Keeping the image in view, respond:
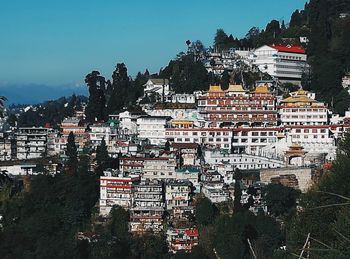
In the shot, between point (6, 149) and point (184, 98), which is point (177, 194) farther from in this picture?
point (6, 149)

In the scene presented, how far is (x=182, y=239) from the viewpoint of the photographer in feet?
62.3

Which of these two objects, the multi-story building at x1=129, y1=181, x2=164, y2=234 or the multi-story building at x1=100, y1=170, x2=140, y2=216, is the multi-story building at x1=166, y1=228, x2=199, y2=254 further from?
the multi-story building at x1=100, y1=170, x2=140, y2=216

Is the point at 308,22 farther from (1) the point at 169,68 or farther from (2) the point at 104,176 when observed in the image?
(2) the point at 104,176

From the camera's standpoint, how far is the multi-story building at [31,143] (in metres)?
27.7

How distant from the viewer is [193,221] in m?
20.3

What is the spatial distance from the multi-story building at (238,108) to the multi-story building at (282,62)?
19.5ft

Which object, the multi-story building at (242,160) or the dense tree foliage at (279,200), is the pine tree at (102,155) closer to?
the multi-story building at (242,160)

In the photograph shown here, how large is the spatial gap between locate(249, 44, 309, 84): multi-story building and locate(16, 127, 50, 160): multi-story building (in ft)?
35.2

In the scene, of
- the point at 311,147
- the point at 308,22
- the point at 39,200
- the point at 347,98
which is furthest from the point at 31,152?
the point at 308,22

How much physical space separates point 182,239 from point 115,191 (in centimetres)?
352

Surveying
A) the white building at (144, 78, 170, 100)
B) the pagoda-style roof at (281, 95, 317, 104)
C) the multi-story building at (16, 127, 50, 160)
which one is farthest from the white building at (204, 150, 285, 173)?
the multi-story building at (16, 127, 50, 160)

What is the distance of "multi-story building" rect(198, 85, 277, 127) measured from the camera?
25.5m

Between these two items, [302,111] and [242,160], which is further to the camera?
[302,111]

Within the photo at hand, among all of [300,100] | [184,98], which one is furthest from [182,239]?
[184,98]
